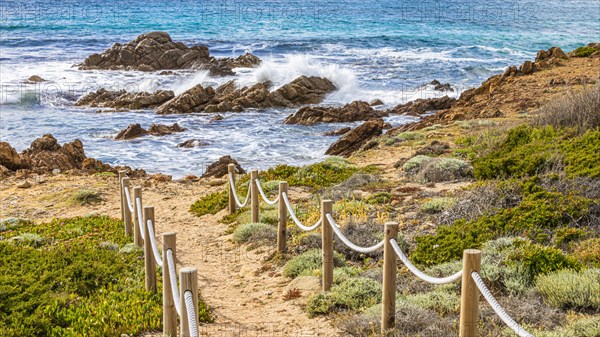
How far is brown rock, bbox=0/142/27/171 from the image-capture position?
18.3m

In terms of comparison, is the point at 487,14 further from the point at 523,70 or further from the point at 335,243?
the point at 335,243

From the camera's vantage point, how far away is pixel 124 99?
30.8 meters

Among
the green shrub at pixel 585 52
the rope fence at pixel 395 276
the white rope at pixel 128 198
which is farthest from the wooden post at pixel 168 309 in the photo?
the green shrub at pixel 585 52

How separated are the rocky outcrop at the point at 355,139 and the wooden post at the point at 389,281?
46.0ft

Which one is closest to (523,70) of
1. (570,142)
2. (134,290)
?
(570,142)

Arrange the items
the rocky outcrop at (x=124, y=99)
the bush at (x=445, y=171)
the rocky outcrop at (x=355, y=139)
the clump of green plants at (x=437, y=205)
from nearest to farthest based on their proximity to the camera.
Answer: the clump of green plants at (x=437, y=205) < the bush at (x=445, y=171) < the rocky outcrop at (x=355, y=139) < the rocky outcrop at (x=124, y=99)

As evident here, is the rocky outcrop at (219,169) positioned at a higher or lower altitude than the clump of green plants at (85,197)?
lower

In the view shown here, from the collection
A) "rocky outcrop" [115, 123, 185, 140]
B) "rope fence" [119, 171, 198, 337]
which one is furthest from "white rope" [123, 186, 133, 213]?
"rocky outcrop" [115, 123, 185, 140]

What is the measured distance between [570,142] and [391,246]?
22.4 ft

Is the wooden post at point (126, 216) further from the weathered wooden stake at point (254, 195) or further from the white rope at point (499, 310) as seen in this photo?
the white rope at point (499, 310)

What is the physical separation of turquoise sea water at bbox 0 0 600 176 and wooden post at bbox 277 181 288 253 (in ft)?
35.1

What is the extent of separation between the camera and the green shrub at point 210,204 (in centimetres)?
1343

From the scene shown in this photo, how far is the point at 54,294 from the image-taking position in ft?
25.0

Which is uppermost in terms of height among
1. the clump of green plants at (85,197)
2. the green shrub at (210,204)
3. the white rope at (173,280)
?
the white rope at (173,280)
